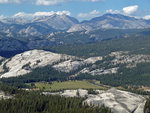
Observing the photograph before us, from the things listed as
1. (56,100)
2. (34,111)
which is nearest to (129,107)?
(56,100)

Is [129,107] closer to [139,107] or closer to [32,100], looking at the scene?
[139,107]

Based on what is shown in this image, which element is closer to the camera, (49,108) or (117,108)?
(49,108)

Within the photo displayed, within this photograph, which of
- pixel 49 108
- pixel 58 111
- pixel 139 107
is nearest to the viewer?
pixel 58 111

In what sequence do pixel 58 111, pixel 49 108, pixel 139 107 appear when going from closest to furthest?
pixel 58 111, pixel 49 108, pixel 139 107

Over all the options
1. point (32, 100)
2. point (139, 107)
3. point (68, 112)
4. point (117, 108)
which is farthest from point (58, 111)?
point (139, 107)

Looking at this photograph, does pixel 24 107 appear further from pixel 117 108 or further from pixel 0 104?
pixel 117 108

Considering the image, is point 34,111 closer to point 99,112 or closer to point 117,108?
point 99,112

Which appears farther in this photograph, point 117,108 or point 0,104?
point 117,108

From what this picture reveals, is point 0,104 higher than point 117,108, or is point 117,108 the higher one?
point 0,104

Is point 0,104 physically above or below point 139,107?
above
